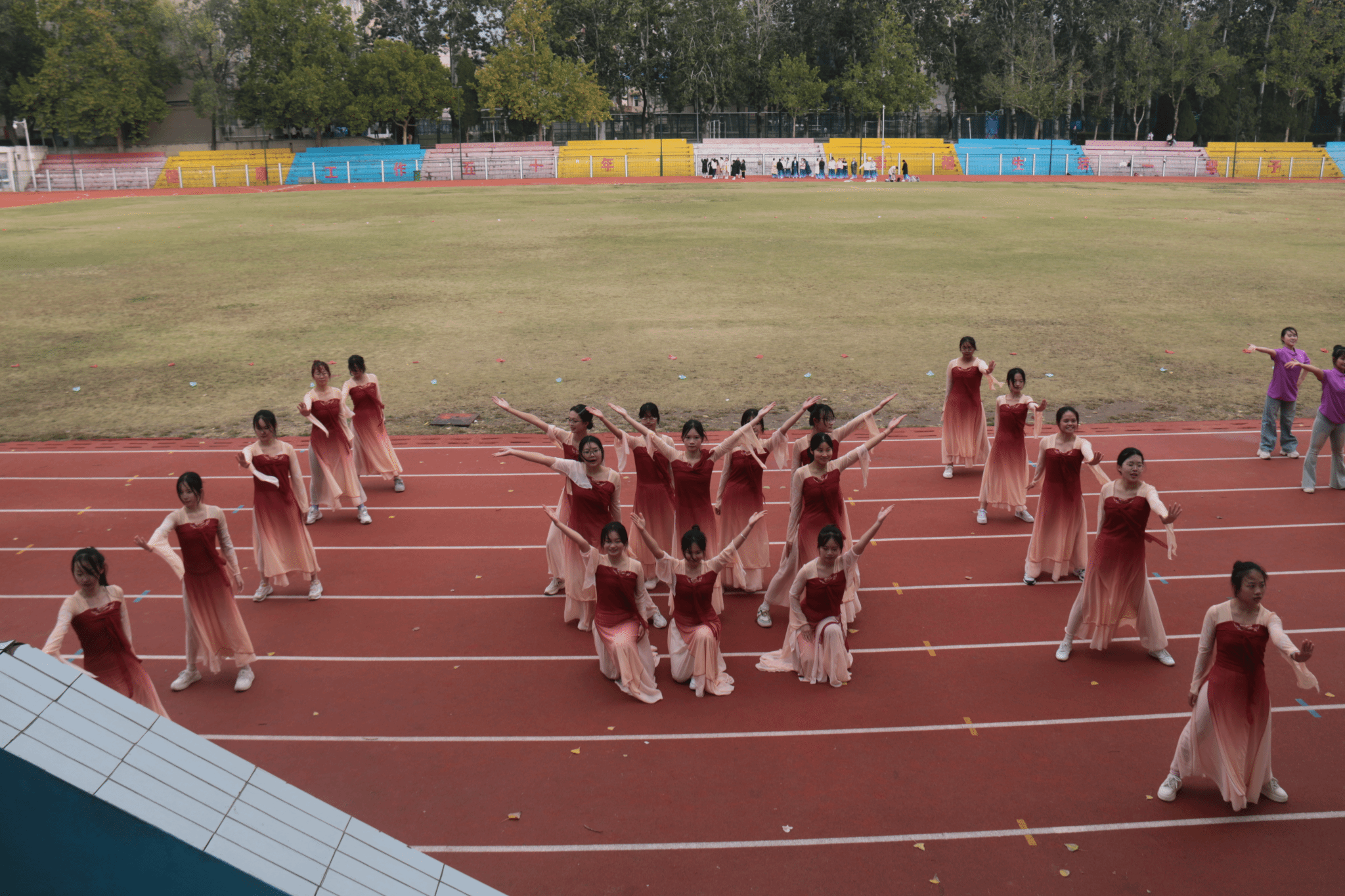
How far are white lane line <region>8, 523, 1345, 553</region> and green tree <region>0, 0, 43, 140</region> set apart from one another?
212 ft

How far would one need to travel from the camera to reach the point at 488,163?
58531 millimetres

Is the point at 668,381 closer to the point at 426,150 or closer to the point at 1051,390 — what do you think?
the point at 1051,390

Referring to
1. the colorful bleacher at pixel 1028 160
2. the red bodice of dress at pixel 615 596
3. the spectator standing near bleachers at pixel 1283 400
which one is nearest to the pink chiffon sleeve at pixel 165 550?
the red bodice of dress at pixel 615 596

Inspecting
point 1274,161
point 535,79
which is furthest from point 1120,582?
point 535,79

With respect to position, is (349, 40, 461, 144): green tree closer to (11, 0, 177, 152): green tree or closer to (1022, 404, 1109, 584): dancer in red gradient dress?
→ (11, 0, 177, 152): green tree

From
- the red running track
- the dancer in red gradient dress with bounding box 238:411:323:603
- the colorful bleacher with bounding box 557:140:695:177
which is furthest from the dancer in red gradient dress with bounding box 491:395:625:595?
Answer: the colorful bleacher with bounding box 557:140:695:177

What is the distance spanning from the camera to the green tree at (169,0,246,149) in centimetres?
6181

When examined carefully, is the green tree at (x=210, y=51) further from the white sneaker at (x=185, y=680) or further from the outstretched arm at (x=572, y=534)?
the outstretched arm at (x=572, y=534)

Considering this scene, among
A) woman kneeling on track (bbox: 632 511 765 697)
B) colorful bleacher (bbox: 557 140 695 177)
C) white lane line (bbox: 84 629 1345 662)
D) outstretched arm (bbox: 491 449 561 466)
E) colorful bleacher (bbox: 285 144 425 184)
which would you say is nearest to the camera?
woman kneeling on track (bbox: 632 511 765 697)

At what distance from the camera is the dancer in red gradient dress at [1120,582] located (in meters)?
6.91

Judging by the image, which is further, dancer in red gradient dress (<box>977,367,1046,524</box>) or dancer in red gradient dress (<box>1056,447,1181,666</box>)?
dancer in red gradient dress (<box>977,367,1046,524</box>)

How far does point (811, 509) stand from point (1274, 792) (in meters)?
3.46

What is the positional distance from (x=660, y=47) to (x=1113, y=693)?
220 ft

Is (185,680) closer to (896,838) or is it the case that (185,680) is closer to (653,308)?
(896,838)
